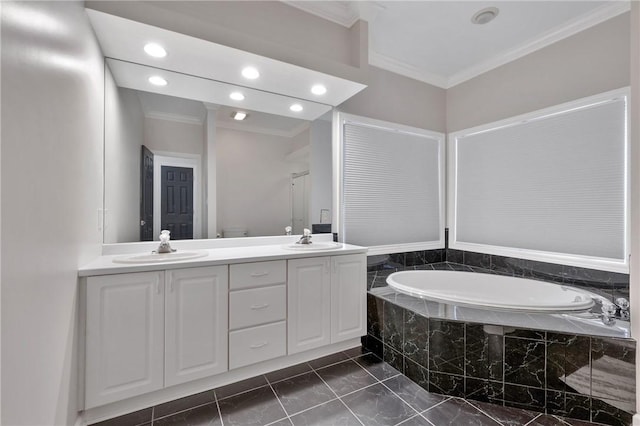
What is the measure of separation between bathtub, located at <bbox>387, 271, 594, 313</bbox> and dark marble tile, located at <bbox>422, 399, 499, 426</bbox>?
0.60m

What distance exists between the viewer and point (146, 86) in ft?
6.78

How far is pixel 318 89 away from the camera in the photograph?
7.81 ft

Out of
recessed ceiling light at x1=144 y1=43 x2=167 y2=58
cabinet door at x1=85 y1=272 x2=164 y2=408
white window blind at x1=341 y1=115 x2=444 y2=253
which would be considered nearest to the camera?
cabinet door at x1=85 y1=272 x2=164 y2=408

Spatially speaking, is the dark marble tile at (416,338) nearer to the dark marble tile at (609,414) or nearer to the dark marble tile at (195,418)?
the dark marble tile at (609,414)

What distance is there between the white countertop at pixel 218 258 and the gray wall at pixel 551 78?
7.11 ft

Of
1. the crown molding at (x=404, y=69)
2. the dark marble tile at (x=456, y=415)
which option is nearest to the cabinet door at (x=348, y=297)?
the dark marble tile at (x=456, y=415)

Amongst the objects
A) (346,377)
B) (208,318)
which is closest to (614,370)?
(346,377)

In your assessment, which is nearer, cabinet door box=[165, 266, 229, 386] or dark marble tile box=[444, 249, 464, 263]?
cabinet door box=[165, 266, 229, 386]

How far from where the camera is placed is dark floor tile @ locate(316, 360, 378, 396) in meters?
1.86

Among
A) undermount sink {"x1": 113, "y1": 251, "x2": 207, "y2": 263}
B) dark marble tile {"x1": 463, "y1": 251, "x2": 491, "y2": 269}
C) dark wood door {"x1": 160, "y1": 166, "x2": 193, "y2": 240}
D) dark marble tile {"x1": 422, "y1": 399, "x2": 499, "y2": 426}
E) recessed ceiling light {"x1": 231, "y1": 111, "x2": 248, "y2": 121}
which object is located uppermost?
recessed ceiling light {"x1": 231, "y1": 111, "x2": 248, "y2": 121}

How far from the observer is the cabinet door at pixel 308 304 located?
2.03m

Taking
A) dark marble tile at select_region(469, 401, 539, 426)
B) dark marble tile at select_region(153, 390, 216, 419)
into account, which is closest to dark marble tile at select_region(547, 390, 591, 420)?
dark marble tile at select_region(469, 401, 539, 426)

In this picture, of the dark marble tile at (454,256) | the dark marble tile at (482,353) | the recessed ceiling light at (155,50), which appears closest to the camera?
the dark marble tile at (482,353)

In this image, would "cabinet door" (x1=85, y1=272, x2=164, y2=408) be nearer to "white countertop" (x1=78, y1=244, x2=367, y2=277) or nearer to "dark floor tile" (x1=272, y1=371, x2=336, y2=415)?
"white countertop" (x1=78, y1=244, x2=367, y2=277)
